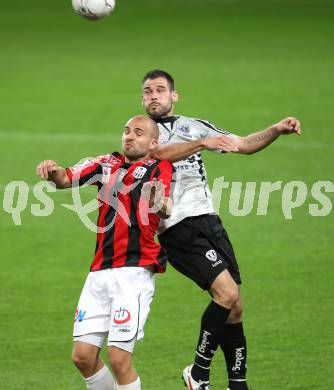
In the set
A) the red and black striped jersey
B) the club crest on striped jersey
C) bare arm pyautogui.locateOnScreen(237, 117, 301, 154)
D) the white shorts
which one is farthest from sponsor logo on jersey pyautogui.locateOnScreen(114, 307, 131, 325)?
bare arm pyautogui.locateOnScreen(237, 117, 301, 154)

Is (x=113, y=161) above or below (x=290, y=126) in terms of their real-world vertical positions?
below

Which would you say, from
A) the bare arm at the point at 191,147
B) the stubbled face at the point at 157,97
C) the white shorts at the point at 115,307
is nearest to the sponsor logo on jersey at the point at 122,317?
the white shorts at the point at 115,307

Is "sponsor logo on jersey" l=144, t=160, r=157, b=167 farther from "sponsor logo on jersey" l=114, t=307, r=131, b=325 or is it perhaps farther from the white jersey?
"sponsor logo on jersey" l=114, t=307, r=131, b=325

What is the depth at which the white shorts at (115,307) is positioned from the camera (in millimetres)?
8234

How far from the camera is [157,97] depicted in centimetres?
943

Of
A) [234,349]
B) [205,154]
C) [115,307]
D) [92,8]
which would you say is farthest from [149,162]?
[205,154]

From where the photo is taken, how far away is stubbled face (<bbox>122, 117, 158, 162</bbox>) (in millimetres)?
8555

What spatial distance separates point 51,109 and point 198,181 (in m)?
13.3

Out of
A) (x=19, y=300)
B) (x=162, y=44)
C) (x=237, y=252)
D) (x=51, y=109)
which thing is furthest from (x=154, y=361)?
(x=162, y=44)

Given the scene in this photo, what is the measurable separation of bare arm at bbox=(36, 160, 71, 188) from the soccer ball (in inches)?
89.1

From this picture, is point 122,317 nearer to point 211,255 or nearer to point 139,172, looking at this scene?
point 139,172

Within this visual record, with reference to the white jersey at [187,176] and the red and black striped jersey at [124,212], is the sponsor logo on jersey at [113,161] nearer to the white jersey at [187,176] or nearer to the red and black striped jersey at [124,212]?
the red and black striped jersey at [124,212]

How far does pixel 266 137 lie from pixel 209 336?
171cm

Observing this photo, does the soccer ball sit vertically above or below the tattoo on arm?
above
